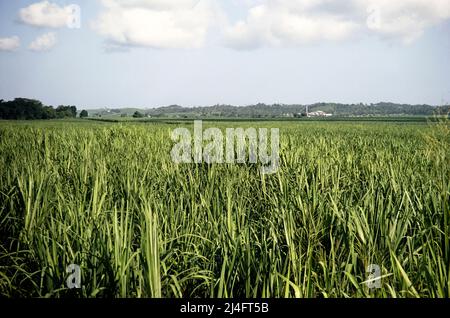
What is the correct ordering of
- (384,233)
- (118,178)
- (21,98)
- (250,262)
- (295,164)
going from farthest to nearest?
(21,98) < (295,164) < (118,178) < (384,233) < (250,262)

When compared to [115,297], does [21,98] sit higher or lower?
higher

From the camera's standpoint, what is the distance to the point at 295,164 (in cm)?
499

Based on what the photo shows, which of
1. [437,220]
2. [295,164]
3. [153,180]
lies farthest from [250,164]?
[437,220]

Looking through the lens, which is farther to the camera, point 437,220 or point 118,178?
point 118,178
